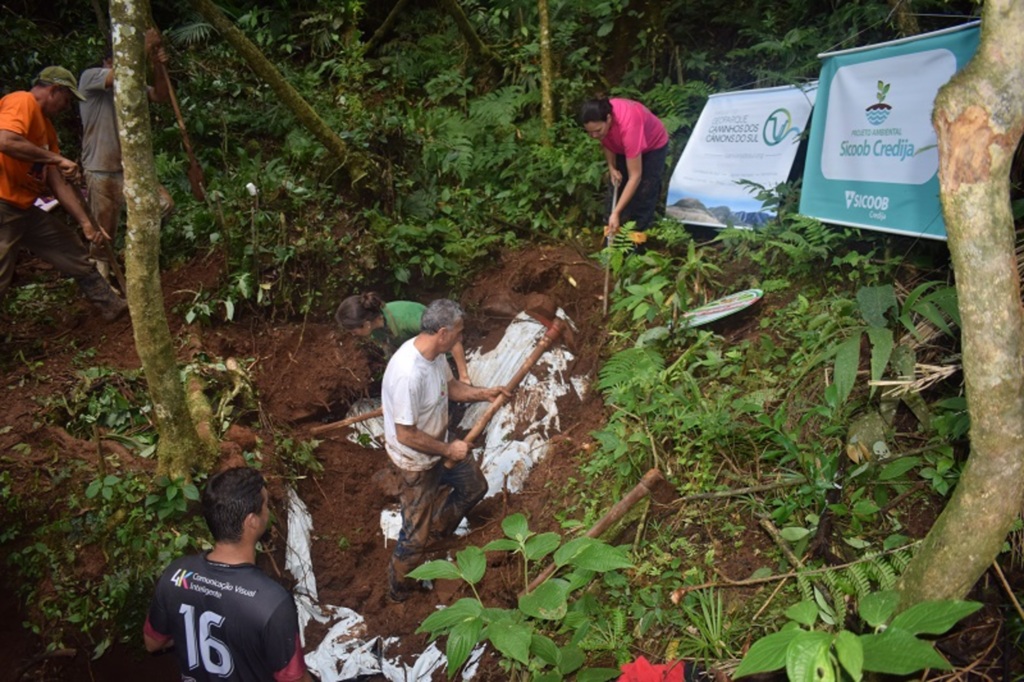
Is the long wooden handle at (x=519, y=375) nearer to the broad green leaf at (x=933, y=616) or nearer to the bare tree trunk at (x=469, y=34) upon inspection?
the broad green leaf at (x=933, y=616)

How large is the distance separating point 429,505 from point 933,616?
332 cm

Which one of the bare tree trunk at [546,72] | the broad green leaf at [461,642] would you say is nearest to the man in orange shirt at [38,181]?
the bare tree trunk at [546,72]

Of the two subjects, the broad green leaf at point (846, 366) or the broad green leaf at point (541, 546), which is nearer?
the broad green leaf at point (541, 546)

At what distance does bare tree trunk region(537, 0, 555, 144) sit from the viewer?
7293 mm

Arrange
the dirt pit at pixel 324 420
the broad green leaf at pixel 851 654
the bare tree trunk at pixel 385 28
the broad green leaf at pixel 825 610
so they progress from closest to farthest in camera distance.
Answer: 1. the broad green leaf at pixel 851 654
2. the broad green leaf at pixel 825 610
3. the dirt pit at pixel 324 420
4. the bare tree trunk at pixel 385 28

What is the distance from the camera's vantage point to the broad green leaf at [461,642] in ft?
8.02

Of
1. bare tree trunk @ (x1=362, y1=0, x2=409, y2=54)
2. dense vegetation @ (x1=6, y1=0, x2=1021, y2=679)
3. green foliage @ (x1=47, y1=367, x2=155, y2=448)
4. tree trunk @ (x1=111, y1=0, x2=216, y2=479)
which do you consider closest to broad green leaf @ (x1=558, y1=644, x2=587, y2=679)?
dense vegetation @ (x1=6, y1=0, x2=1021, y2=679)

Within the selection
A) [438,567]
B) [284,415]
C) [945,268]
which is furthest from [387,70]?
[438,567]

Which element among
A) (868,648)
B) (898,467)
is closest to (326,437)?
(898,467)

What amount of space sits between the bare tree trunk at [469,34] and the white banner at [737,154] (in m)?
3.06

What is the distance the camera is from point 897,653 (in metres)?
2.20

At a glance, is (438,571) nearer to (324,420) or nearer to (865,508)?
(865,508)

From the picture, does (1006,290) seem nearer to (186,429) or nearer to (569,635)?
(569,635)

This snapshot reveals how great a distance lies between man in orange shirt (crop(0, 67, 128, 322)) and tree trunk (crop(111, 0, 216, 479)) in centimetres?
200
